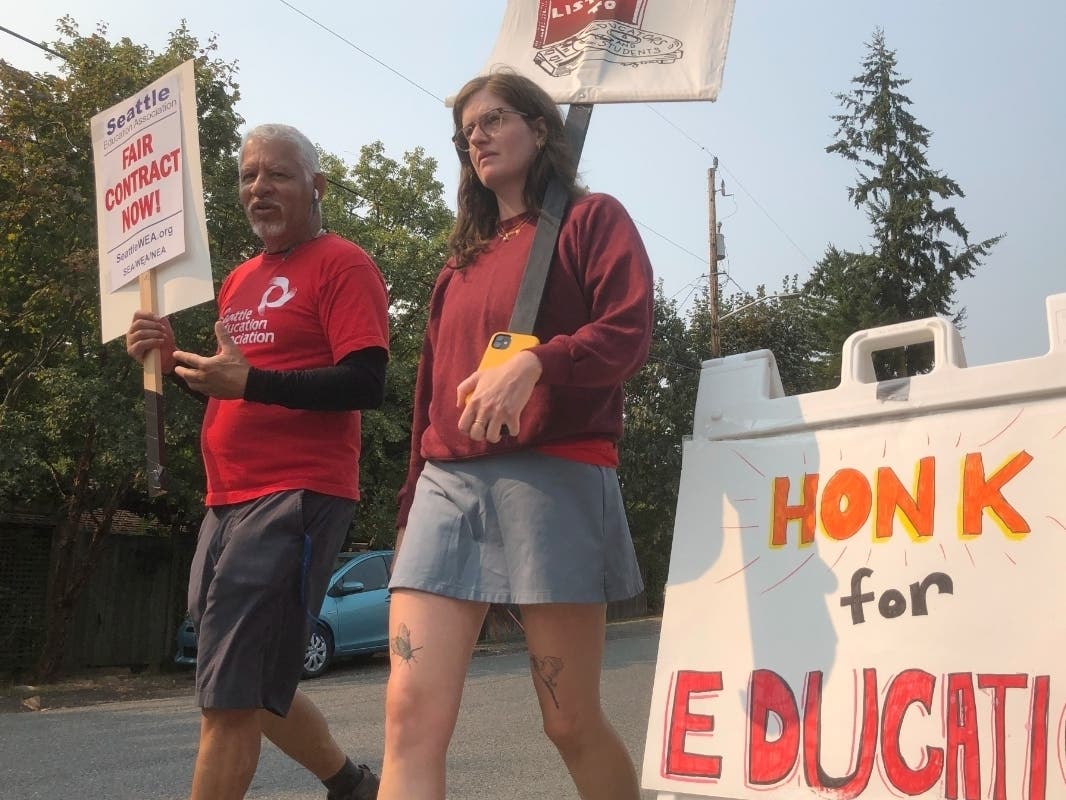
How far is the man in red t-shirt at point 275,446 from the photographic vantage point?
2820 mm

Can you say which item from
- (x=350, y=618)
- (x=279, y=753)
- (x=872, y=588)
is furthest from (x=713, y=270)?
(x=872, y=588)

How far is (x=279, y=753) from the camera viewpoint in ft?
18.4

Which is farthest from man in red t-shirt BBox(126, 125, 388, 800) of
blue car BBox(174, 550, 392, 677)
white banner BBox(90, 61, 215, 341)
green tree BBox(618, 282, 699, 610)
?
green tree BBox(618, 282, 699, 610)

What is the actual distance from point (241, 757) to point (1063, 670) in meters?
1.91

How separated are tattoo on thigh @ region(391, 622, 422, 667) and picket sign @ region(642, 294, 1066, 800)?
51 cm

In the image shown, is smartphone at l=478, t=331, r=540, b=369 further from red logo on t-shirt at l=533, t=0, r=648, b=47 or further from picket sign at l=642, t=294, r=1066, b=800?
red logo on t-shirt at l=533, t=0, r=648, b=47

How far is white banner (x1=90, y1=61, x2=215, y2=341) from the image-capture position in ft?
10.4

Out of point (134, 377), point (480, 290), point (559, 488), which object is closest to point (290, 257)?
point (480, 290)

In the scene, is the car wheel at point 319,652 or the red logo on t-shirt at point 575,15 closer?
the red logo on t-shirt at point 575,15

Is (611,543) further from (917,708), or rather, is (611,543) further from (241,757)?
(241,757)

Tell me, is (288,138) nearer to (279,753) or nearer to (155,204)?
(155,204)

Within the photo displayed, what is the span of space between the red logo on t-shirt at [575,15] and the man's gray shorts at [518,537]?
1.10m

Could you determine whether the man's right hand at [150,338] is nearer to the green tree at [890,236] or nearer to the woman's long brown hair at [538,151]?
the woman's long brown hair at [538,151]

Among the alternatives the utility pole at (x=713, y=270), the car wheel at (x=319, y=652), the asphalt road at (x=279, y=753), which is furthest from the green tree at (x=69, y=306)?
the utility pole at (x=713, y=270)
